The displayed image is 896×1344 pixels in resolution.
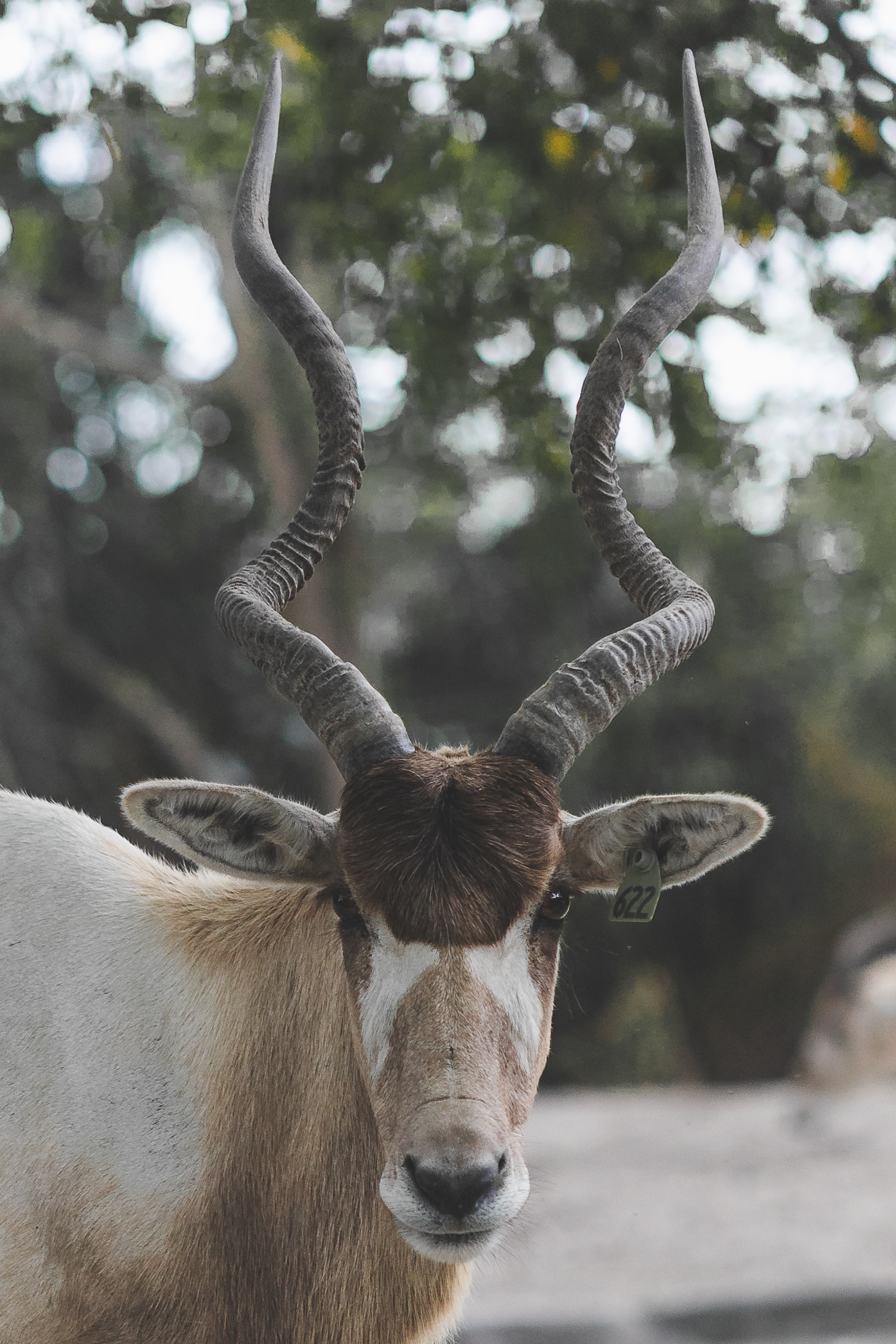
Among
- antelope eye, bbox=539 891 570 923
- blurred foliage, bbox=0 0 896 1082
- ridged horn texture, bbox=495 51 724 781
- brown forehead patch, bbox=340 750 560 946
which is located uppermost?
ridged horn texture, bbox=495 51 724 781

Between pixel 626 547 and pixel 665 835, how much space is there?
37.8 inches

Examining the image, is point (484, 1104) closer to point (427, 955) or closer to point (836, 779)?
point (427, 955)

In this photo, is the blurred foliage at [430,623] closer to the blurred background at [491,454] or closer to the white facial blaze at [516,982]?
the blurred background at [491,454]

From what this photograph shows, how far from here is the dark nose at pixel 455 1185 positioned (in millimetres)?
2928

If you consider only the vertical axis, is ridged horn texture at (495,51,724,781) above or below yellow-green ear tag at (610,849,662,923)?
above

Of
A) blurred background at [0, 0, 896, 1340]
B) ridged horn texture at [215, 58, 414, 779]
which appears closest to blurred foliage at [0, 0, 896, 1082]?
blurred background at [0, 0, 896, 1340]

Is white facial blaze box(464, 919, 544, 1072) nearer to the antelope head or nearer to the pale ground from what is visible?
the antelope head

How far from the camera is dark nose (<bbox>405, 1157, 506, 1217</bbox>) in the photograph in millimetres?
2928

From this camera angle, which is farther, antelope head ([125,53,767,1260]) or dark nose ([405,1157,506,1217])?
antelope head ([125,53,767,1260])

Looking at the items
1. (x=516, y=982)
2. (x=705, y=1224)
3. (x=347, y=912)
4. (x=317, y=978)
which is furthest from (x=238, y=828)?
(x=705, y=1224)

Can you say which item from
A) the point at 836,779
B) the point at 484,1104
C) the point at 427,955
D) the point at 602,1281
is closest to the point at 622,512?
the point at 427,955

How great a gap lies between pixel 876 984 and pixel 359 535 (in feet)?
25.9

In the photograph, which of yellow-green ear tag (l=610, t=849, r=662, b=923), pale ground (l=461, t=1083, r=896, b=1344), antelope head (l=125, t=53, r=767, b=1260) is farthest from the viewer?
pale ground (l=461, t=1083, r=896, b=1344)

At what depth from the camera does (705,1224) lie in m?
11.6
